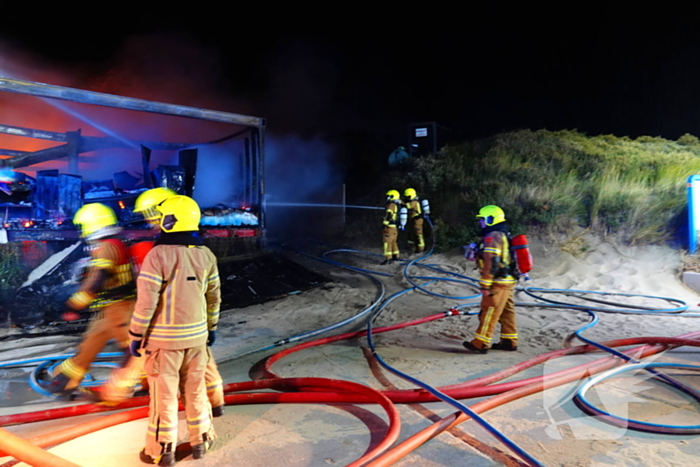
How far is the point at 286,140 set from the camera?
18688 millimetres

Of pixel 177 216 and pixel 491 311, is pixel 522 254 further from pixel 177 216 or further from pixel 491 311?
pixel 177 216

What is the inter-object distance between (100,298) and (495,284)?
3731 mm

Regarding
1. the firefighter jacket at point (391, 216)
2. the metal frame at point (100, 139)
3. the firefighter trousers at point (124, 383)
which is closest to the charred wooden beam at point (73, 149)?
the metal frame at point (100, 139)

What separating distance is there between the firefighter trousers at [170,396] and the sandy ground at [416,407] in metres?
0.23

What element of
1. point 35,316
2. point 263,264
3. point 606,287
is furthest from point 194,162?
point 606,287

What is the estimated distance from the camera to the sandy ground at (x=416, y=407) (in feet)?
8.48

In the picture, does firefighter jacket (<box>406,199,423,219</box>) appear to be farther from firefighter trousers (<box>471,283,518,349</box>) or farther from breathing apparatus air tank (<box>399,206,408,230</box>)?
firefighter trousers (<box>471,283,518,349</box>)

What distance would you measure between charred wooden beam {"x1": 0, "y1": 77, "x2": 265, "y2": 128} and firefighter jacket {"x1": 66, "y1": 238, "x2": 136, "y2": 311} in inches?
188

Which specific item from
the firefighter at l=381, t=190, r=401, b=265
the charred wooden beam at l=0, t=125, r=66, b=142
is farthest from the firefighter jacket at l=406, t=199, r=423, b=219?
the charred wooden beam at l=0, t=125, r=66, b=142

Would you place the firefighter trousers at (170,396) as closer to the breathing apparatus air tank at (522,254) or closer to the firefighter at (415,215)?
the breathing apparatus air tank at (522,254)

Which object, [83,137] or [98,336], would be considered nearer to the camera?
[98,336]

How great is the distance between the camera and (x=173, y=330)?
8.07ft

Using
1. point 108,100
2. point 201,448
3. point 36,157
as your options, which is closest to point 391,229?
point 108,100

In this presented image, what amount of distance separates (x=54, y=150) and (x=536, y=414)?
11652mm
